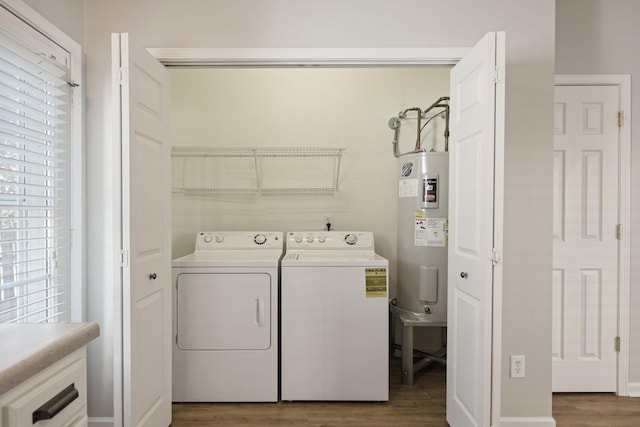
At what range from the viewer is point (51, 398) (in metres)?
0.80

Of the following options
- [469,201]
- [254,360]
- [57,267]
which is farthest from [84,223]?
[469,201]

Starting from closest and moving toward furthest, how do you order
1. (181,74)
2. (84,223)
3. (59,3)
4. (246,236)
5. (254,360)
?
→ (59,3) → (84,223) → (254,360) → (246,236) → (181,74)

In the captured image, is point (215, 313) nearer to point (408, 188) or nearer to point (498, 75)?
point (408, 188)

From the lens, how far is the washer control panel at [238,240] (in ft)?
8.88

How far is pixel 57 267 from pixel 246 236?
1.24 metres

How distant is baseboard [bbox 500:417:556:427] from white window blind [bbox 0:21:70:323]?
2.33 m

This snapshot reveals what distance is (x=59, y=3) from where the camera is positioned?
169 centimetres

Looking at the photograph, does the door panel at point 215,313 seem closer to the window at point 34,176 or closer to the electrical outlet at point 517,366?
the window at point 34,176

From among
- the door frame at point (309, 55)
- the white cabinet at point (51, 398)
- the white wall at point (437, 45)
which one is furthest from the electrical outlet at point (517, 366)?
the white cabinet at point (51, 398)

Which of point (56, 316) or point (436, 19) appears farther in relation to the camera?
point (436, 19)

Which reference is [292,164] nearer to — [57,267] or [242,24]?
[242,24]

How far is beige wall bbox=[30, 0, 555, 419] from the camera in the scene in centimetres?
187

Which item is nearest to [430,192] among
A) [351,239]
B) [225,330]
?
[351,239]

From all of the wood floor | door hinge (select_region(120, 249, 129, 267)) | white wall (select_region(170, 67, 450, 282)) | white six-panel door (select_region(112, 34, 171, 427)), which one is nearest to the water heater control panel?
white wall (select_region(170, 67, 450, 282))
